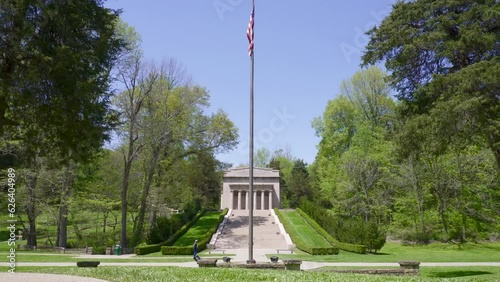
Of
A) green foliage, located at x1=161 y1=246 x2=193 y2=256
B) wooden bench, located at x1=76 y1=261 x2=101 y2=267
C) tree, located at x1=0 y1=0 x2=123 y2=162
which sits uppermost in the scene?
tree, located at x1=0 y1=0 x2=123 y2=162

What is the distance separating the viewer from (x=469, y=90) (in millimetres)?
13812

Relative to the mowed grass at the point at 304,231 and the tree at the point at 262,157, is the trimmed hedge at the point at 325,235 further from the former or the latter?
the tree at the point at 262,157

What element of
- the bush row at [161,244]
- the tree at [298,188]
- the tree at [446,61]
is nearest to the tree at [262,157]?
the tree at [298,188]

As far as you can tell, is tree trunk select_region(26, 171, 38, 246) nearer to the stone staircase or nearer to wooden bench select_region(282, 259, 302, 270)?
the stone staircase

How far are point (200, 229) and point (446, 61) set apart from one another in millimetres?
25386

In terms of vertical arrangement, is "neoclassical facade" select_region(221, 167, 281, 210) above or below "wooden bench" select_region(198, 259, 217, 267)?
above

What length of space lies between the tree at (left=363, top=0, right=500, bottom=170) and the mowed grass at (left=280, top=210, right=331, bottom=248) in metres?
15.5

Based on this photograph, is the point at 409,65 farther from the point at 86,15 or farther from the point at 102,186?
the point at 102,186

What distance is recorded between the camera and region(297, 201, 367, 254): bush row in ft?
83.1

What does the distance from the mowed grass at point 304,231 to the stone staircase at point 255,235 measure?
1.50 m

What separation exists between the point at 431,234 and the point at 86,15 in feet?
99.0

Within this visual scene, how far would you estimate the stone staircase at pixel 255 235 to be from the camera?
99.4 ft

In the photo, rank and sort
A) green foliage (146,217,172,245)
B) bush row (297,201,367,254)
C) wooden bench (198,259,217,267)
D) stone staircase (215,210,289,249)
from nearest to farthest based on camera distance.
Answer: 1. wooden bench (198,259,217,267)
2. bush row (297,201,367,254)
3. green foliage (146,217,172,245)
4. stone staircase (215,210,289,249)

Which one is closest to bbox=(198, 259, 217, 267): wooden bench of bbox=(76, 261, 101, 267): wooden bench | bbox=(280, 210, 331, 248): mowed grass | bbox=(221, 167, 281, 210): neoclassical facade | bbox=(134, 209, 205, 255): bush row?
bbox=(76, 261, 101, 267): wooden bench
